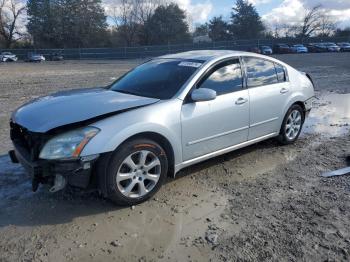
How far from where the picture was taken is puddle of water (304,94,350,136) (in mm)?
7387

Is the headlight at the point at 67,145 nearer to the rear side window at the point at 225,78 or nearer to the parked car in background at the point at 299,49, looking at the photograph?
the rear side window at the point at 225,78

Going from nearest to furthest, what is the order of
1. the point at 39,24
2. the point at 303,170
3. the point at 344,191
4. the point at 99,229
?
the point at 99,229
the point at 344,191
the point at 303,170
the point at 39,24

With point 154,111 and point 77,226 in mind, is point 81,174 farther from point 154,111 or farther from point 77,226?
point 154,111

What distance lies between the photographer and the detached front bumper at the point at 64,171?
3705 millimetres

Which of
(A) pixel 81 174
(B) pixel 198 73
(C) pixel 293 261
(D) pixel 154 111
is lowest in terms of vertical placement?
(C) pixel 293 261

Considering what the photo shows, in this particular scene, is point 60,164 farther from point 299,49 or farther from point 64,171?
point 299,49

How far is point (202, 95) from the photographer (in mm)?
4512

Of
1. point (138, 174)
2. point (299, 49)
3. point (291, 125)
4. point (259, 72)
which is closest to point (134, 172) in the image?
point (138, 174)

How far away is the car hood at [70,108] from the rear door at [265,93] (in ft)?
5.44

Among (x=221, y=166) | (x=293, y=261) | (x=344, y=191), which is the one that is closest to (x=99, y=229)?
(x=293, y=261)

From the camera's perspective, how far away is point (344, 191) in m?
4.57

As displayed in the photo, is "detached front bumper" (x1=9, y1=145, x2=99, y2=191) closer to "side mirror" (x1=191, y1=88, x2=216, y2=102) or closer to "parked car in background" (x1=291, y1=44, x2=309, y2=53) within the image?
"side mirror" (x1=191, y1=88, x2=216, y2=102)

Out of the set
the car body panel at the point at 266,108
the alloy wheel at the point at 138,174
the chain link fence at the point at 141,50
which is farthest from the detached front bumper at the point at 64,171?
the chain link fence at the point at 141,50

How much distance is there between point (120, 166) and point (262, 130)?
8.37 ft
